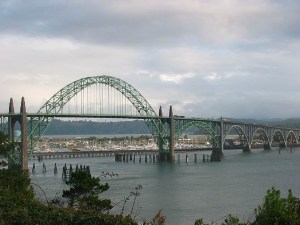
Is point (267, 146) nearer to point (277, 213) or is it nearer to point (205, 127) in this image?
point (205, 127)

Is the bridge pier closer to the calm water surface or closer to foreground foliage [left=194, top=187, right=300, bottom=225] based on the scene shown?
the calm water surface

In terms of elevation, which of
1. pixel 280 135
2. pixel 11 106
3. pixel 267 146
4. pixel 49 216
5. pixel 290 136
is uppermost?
pixel 11 106

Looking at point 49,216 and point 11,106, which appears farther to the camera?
point 11,106

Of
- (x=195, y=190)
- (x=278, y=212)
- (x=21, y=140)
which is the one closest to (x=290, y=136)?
(x=21, y=140)

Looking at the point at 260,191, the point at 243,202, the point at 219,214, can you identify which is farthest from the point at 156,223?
the point at 260,191

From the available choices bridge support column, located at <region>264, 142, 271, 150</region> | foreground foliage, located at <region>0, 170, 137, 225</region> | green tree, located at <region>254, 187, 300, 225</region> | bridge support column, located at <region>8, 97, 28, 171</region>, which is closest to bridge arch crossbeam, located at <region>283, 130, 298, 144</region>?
bridge support column, located at <region>264, 142, 271, 150</region>

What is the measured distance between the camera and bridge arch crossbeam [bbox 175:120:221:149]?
322 feet

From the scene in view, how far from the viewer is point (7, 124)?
65125mm

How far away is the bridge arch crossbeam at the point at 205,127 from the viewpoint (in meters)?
98.2

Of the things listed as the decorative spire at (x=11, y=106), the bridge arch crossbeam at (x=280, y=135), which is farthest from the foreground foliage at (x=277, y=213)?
the bridge arch crossbeam at (x=280, y=135)

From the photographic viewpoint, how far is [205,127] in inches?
4250

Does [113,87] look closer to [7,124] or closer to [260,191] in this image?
[7,124]

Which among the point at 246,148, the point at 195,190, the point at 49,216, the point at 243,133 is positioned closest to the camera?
the point at 49,216

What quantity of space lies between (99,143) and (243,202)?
120 m
